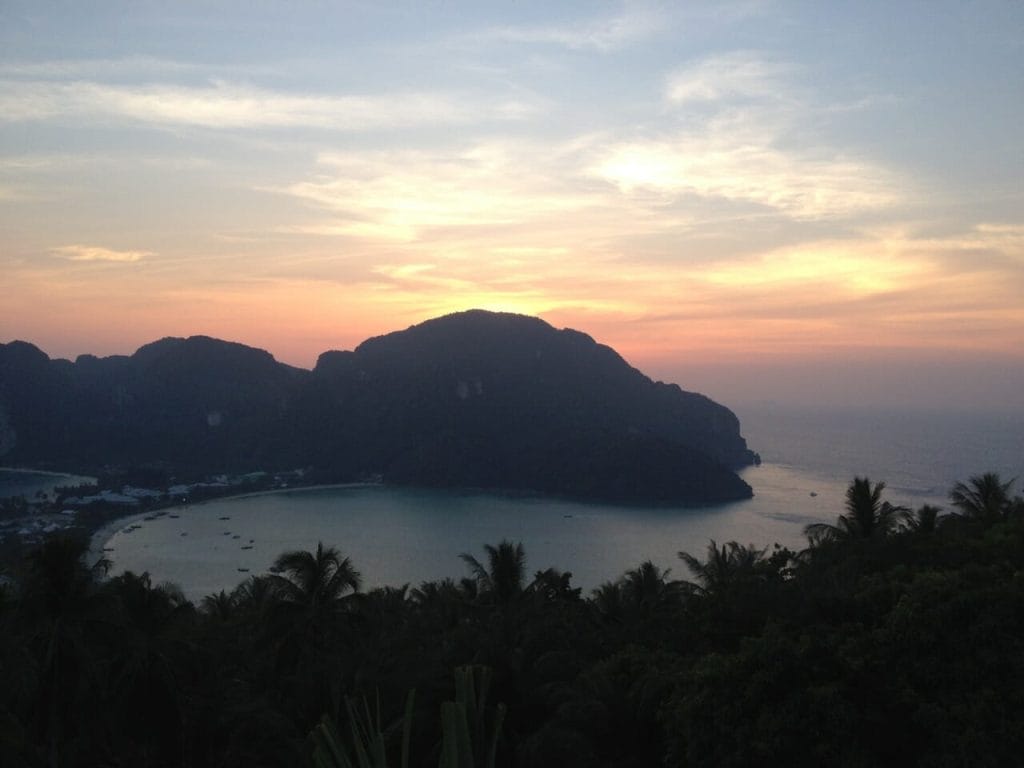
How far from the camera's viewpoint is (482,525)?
85.7 metres

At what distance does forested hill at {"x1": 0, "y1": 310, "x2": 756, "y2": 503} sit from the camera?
125438mm

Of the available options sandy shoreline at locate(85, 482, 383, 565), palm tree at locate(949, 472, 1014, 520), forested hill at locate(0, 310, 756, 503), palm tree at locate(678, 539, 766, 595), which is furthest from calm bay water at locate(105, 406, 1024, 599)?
palm tree at locate(678, 539, 766, 595)

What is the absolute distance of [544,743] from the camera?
9812 mm

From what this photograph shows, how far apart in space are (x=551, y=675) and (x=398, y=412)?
138986mm

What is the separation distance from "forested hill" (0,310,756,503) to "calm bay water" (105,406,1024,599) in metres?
12.7

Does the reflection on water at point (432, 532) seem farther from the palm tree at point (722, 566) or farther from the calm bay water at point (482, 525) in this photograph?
the palm tree at point (722, 566)

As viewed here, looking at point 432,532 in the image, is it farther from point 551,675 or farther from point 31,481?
point 31,481

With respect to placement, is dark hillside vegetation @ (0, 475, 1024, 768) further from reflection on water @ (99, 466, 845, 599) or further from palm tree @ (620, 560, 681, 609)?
reflection on water @ (99, 466, 845, 599)

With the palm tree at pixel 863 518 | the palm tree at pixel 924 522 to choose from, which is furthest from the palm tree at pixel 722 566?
the palm tree at pixel 924 522

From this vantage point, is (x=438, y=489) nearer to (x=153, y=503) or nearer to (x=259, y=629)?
(x=153, y=503)

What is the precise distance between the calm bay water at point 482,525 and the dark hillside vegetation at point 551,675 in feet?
153

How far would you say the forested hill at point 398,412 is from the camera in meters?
125

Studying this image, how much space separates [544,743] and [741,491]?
3833 inches

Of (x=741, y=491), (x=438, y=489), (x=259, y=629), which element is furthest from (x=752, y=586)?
(x=438, y=489)
